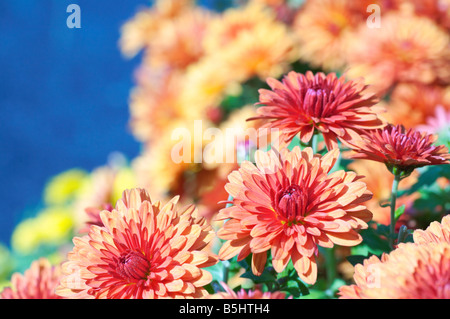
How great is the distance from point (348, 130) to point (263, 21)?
581 mm

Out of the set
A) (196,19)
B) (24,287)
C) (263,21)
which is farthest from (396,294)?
(196,19)

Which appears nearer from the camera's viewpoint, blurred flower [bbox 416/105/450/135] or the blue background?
blurred flower [bbox 416/105/450/135]

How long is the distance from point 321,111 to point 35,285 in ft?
1.06

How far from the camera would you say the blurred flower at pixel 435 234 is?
1.18 ft

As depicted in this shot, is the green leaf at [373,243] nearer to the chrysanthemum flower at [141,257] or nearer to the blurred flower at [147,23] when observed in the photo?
the chrysanthemum flower at [141,257]

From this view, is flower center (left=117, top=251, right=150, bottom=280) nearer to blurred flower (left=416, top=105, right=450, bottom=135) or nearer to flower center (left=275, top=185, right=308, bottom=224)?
flower center (left=275, top=185, right=308, bottom=224)

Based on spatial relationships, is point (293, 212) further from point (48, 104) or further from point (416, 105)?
point (48, 104)

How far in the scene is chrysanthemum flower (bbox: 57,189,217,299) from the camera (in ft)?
1.19

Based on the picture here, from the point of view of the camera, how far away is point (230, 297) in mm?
355

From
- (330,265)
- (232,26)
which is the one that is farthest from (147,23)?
(330,265)

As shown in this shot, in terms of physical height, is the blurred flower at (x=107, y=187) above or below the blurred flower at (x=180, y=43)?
below

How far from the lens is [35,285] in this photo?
48 centimetres

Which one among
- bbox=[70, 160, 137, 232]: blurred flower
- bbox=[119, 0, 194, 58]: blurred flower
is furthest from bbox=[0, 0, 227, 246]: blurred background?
bbox=[70, 160, 137, 232]: blurred flower
